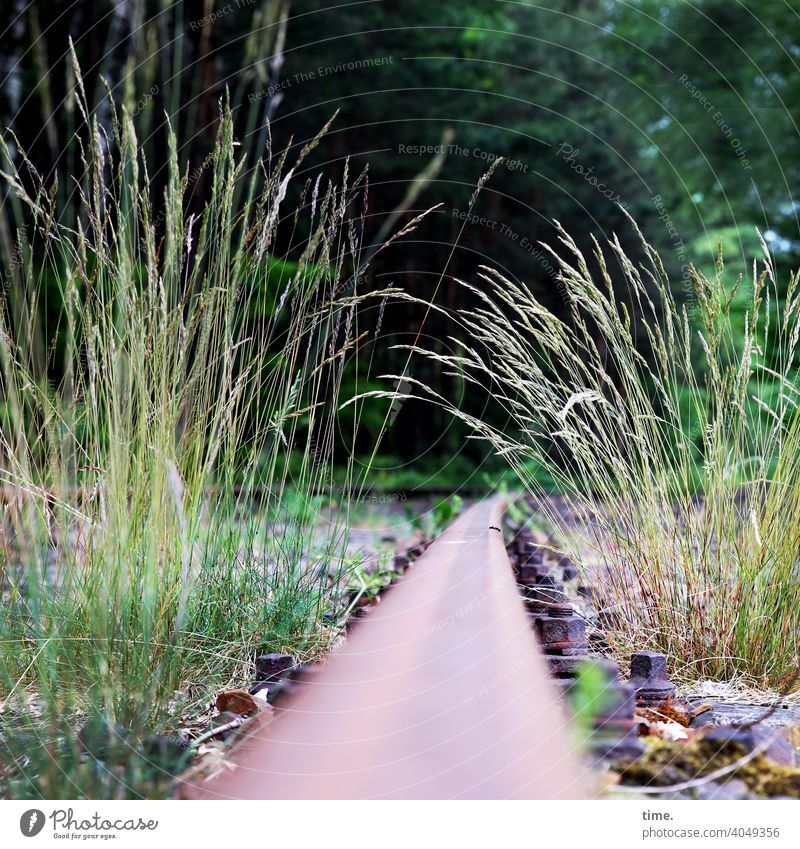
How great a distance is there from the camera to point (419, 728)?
809 mm

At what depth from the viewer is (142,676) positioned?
1.08 metres

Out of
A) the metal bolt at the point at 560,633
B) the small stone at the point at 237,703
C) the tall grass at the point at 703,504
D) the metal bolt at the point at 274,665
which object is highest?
the tall grass at the point at 703,504

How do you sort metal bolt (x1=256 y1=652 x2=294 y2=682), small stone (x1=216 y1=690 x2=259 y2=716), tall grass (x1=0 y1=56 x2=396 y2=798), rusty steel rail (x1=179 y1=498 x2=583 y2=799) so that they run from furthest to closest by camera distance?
metal bolt (x1=256 y1=652 x2=294 y2=682) < small stone (x1=216 y1=690 x2=259 y2=716) < tall grass (x1=0 y1=56 x2=396 y2=798) < rusty steel rail (x1=179 y1=498 x2=583 y2=799)

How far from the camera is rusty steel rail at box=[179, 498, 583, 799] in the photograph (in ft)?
2.46

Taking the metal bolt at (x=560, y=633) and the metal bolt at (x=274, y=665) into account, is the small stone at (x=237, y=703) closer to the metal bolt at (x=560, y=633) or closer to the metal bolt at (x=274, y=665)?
the metal bolt at (x=274, y=665)

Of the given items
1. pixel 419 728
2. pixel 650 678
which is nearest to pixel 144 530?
pixel 419 728

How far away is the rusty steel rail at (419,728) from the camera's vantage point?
75 cm

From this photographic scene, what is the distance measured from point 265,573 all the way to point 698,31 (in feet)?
31.5

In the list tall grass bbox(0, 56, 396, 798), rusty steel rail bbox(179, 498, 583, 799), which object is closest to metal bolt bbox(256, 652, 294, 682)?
tall grass bbox(0, 56, 396, 798)

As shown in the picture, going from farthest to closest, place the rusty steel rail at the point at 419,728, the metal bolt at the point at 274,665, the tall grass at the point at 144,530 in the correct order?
1. the metal bolt at the point at 274,665
2. the tall grass at the point at 144,530
3. the rusty steel rail at the point at 419,728

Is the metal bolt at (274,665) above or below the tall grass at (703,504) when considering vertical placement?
below

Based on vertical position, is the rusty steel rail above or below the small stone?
above

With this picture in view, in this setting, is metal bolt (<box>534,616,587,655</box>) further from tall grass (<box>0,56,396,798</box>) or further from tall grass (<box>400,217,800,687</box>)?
tall grass (<box>0,56,396,798</box>)

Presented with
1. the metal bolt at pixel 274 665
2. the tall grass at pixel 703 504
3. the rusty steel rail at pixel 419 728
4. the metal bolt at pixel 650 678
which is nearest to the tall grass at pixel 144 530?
the metal bolt at pixel 274 665
